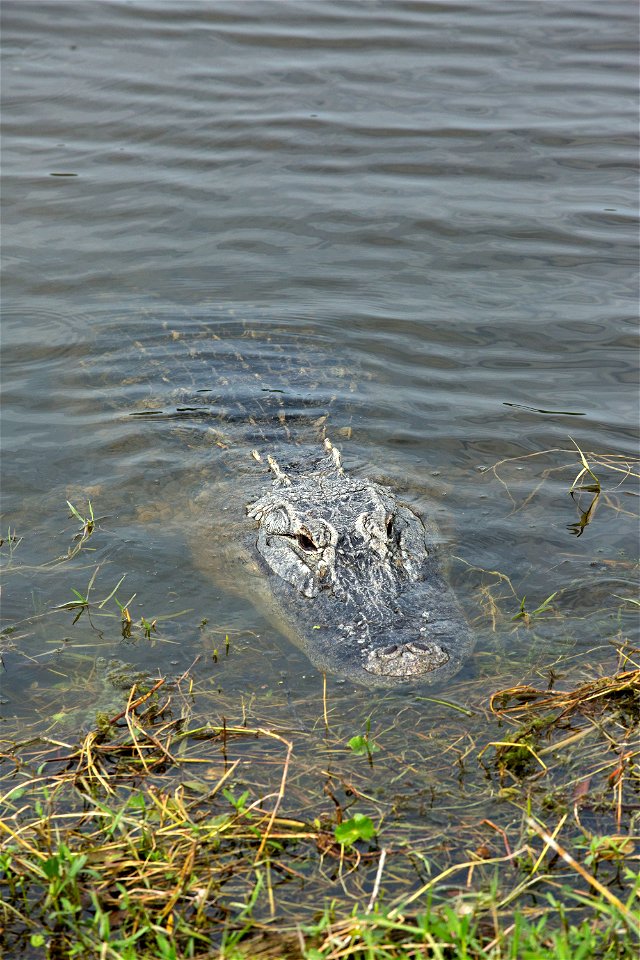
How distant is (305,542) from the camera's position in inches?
193

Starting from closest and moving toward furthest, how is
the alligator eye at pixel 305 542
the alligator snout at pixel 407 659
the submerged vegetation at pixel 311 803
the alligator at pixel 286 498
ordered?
the submerged vegetation at pixel 311 803, the alligator snout at pixel 407 659, the alligator at pixel 286 498, the alligator eye at pixel 305 542

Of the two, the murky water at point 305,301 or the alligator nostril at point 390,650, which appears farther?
the murky water at point 305,301

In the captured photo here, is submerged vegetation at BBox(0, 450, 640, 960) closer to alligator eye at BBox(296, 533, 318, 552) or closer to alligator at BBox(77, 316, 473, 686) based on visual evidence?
alligator at BBox(77, 316, 473, 686)

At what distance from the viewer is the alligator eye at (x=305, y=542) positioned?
4848 mm

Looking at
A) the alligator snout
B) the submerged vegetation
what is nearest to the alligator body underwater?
the alligator snout

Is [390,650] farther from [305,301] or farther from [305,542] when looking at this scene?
[305,301]

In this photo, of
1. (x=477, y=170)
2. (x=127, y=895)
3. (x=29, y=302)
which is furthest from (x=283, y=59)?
(x=127, y=895)

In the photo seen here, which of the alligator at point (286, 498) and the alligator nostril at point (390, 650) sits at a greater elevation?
the alligator nostril at point (390, 650)

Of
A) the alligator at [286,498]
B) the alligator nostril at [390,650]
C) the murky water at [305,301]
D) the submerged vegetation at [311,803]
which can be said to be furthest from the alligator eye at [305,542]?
the alligator nostril at [390,650]

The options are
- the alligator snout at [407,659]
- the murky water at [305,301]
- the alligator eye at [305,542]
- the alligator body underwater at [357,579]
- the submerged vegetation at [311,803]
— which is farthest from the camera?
the alligator eye at [305,542]

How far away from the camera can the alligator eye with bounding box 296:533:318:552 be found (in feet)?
15.9

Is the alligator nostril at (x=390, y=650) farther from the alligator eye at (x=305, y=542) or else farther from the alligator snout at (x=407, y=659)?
the alligator eye at (x=305, y=542)

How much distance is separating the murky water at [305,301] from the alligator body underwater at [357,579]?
14cm

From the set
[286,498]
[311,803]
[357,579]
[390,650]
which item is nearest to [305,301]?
[286,498]
